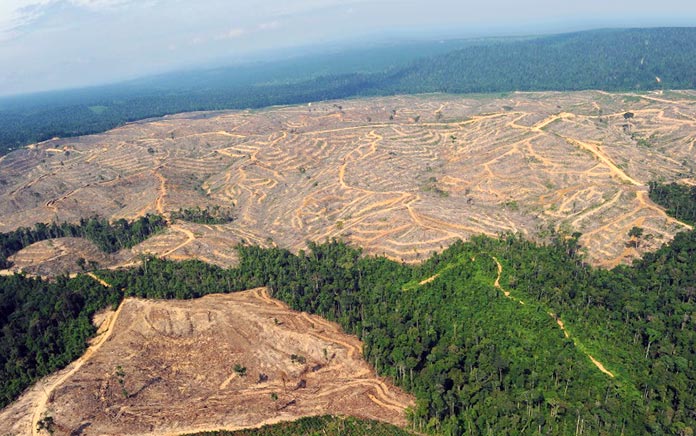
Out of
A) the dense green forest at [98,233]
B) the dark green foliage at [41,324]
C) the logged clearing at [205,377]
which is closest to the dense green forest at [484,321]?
the dark green foliage at [41,324]

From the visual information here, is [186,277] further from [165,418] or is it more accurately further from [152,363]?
[165,418]

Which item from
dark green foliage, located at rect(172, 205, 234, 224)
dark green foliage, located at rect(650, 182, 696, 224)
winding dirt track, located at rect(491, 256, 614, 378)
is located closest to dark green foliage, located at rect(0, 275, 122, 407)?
dark green foliage, located at rect(172, 205, 234, 224)

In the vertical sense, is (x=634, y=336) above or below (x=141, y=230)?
below

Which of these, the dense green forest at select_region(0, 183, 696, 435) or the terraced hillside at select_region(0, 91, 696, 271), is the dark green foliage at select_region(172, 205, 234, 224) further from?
the dense green forest at select_region(0, 183, 696, 435)

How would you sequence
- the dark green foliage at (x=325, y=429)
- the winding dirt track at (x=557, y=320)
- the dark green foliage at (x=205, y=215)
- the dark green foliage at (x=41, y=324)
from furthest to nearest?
the dark green foliage at (x=205, y=215) < the dark green foliage at (x=41, y=324) < the winding dirt track at (x=557, y=320) < the dark green foliage at (x=325, y=429)

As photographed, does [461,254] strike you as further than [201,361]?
Yes

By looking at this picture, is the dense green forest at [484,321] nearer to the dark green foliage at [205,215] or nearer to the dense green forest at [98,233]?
the dense green forest at [98,233]

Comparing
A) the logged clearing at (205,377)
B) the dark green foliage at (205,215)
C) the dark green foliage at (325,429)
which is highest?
the dark green foliage at (205,215)

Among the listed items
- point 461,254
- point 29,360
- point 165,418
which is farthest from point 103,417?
point 461,254
